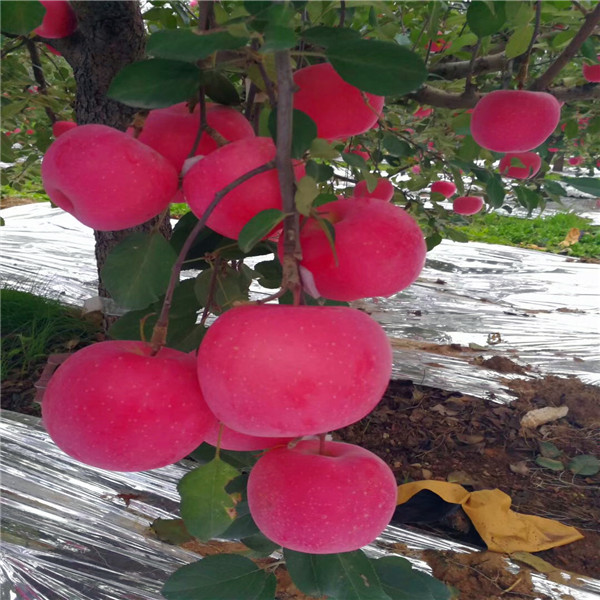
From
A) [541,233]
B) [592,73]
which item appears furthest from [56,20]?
[541,233]

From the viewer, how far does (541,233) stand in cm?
605

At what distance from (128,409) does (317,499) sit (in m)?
0.15

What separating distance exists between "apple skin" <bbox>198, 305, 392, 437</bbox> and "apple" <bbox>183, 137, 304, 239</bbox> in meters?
0.06

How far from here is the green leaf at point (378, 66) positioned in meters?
0.39

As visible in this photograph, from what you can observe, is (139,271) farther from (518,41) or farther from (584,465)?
(584,465)

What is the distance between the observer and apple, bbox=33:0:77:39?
77 centimetres

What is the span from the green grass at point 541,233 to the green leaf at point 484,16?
4.65m

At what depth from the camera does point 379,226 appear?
0.40 meters

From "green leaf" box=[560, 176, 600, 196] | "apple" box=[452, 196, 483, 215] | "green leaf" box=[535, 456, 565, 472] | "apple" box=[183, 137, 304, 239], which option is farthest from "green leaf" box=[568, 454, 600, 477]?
"apple" box=[183, 137, 304, 239]

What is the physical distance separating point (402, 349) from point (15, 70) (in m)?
1.86

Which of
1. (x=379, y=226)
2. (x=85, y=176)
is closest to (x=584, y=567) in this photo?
(x=379, y=226)

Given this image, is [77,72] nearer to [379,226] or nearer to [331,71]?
[331,71]

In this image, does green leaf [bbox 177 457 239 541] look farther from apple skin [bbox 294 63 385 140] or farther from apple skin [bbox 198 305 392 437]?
apple skin [bbox 294 63 385 140]

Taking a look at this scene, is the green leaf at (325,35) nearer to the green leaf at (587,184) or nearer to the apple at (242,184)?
the apple at (242,184)
